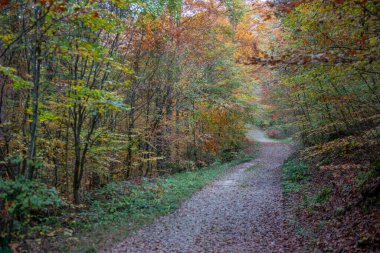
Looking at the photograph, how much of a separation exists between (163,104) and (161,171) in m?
4.15

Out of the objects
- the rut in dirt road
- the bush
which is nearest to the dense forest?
the bush

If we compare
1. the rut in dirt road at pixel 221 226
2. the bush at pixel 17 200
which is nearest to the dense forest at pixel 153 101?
the bush at pixel 17 200

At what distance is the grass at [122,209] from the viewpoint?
665 cm

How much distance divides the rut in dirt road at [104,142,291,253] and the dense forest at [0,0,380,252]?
688 millimetres

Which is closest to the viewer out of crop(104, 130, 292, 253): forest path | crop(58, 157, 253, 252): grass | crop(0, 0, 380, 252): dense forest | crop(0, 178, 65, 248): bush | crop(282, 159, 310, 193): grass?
crop(0, 178, 65, 248): bush

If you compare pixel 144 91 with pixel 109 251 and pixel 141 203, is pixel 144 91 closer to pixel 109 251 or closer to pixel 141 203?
pixel 141 203

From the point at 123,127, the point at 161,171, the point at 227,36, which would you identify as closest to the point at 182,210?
the point at 123,127

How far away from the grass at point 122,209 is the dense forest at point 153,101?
6 cm

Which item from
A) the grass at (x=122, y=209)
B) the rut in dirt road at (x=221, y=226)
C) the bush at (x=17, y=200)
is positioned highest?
the bush at (x=17, y=200)

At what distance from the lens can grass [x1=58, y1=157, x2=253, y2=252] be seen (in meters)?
6.65

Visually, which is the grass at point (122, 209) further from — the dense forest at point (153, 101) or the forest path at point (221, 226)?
the forest path at point (221, 226)

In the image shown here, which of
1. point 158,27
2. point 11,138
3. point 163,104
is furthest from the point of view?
point 163,104

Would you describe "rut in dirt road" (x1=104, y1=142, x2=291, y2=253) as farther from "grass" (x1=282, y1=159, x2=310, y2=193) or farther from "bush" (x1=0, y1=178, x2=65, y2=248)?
"bush" (x1=0, y1=178, x2=65, y2=248)

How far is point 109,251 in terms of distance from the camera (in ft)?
20.2
